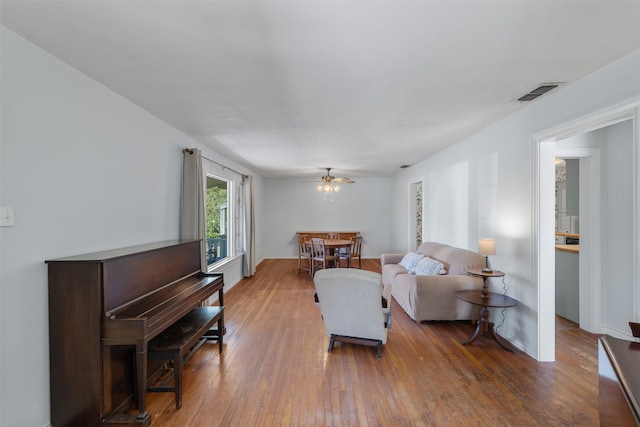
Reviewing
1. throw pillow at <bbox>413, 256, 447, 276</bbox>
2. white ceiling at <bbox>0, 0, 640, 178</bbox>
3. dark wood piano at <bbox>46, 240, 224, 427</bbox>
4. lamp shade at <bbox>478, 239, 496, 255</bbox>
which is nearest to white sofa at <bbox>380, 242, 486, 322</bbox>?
throw pillow at <bbox>413, 256, 447, 276</bbox>

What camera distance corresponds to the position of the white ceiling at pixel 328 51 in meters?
1.42

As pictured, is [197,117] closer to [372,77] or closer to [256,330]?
[372,77]

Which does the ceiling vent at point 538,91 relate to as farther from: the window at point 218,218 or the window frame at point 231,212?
the window frame at point 231,212

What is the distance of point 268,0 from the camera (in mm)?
1338

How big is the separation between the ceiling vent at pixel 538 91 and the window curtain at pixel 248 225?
5.25 metres

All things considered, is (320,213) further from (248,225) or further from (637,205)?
(637,205)

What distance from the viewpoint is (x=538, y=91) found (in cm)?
242

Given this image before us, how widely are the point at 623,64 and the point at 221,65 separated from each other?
2.84 meters

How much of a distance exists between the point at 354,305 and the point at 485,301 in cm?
142

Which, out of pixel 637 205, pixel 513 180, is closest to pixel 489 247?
pixel 513 180

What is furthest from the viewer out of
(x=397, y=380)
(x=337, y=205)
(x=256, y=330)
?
(x=337, y=205)

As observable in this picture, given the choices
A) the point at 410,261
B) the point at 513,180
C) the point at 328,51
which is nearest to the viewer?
the point at 328,51

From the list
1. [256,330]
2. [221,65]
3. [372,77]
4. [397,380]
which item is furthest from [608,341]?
[256,330]

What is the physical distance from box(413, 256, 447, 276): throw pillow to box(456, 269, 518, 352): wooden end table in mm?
595
